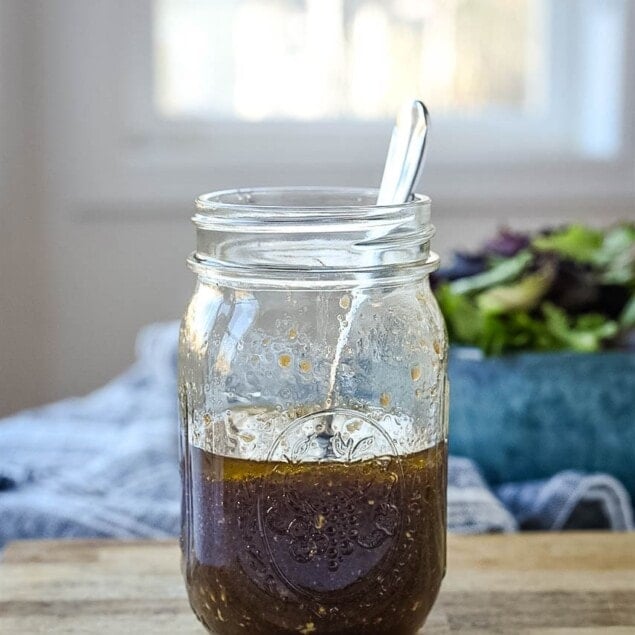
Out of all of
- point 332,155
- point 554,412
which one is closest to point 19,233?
point 332,155

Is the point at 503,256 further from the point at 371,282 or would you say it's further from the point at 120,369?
the point at 120,369

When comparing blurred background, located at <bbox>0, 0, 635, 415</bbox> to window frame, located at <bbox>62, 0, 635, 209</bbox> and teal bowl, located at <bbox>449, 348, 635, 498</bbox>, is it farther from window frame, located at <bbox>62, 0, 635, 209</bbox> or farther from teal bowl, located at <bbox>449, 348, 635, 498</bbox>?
teal bowl, located at <bbox>449, 348, 635, 498</bbox>

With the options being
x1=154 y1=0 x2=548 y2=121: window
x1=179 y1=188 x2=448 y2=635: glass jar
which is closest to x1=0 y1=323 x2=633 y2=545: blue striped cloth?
x1=179 y1=188 x2=448 y2=635: glass jar

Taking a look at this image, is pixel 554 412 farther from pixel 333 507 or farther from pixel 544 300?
pixel 333 507

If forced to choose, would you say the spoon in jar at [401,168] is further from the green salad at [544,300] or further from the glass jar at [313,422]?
the green salad at [544,300]

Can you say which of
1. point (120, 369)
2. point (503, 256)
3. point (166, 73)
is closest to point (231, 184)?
point (166, 73)

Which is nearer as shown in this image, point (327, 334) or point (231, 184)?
point (327, 334)

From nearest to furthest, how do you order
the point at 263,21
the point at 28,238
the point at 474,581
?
the point at 474,581
the point at 28,238
the point at 263,21
